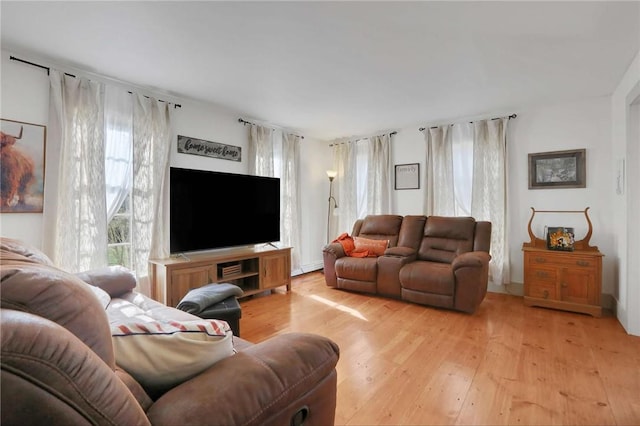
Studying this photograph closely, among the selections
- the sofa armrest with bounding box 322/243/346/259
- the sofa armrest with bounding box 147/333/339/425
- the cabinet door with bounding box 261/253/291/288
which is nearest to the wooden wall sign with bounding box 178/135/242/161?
the cabinet door with bounding box 261/253/291/288

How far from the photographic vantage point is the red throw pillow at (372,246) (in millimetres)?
4234

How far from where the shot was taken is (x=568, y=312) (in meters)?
3.28

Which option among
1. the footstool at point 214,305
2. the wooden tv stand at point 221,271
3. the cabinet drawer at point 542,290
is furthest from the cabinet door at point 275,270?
the cabinet drawer at point 542,290

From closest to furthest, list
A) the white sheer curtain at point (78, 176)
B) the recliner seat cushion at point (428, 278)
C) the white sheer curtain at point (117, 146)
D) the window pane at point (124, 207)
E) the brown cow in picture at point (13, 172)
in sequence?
1. the brown cow in picture at point (13, 172)
2. the white sheer curtain at point (78, 176)
3. the white sheer curtain at point (117, 146)
4. the window pane at point (124, 207)
5. the recliner seat cushion at point (428, 278)

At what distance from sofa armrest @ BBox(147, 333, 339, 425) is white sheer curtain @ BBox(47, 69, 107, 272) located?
258cm

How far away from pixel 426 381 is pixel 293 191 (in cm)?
343

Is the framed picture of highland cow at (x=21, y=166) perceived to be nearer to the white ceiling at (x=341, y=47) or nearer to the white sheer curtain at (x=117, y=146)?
the white sheer curtain at (x=117, y=146)

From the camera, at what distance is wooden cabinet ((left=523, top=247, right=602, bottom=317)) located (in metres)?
3.14

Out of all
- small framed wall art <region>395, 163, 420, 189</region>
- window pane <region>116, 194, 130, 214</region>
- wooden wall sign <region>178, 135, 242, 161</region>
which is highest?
wooden wall sign <region>178, 135, 242, 161</region>

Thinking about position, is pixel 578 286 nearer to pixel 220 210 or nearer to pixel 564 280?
pixel 564 280

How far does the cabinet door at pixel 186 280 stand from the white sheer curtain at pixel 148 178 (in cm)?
44

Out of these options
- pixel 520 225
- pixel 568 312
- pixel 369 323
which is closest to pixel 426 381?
pixel 369 323

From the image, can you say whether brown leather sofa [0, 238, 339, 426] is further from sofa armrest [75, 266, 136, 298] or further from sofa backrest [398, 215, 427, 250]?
sofa backrest [398, 215, 427, 250]

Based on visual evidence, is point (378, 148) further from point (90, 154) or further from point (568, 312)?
point (90, 154)
